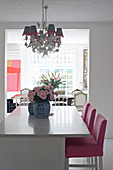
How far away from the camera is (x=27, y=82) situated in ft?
31.9

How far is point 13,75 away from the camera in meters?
9.65

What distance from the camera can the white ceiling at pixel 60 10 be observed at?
12.8 ft

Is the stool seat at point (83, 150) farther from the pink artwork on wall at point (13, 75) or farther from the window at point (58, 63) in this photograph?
the pink artwork on wall at point (13, 75)

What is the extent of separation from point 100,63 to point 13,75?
5004mm

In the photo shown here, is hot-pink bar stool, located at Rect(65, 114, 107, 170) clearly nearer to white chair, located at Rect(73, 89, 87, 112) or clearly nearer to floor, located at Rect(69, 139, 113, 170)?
floor, located at Rect(69, 139, 113, 170)

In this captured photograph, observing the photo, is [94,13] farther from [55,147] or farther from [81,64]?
[81,64]

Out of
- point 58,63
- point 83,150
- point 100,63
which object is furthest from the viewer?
point 58,63

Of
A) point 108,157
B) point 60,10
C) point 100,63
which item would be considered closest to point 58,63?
point 100,63

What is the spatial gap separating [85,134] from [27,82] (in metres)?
7.44

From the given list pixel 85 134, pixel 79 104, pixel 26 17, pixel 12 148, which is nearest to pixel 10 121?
pixel 12 148

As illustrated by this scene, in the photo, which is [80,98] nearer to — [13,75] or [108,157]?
[108,157]

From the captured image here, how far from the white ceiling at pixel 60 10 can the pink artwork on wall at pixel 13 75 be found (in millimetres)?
4539

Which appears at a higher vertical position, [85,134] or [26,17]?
[26,17]

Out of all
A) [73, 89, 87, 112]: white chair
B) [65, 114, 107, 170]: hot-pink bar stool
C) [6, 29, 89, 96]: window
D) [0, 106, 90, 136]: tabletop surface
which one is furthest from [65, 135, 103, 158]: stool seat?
[6, 29, 89, 96]: window
